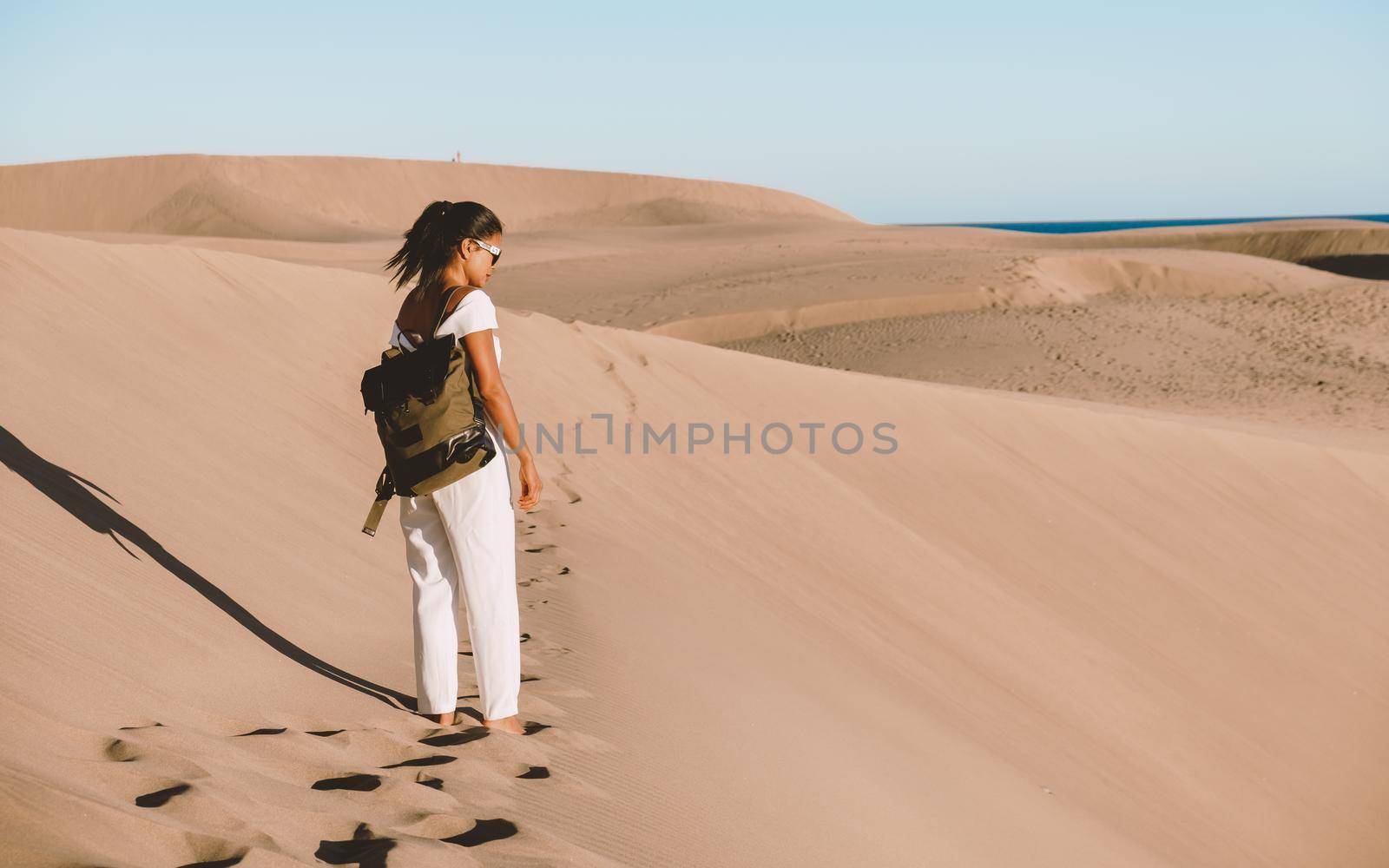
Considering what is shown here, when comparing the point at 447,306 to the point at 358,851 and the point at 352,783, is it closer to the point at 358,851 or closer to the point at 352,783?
the point at 352,783

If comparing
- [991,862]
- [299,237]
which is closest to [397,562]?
[991,862]

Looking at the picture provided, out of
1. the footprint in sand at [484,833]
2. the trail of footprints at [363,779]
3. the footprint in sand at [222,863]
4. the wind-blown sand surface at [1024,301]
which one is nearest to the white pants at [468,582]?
the trail of footprints at [363,779]

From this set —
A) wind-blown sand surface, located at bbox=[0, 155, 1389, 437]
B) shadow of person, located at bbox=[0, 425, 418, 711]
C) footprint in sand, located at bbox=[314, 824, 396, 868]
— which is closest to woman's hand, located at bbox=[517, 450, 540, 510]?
shadow of person, located at bbox=[0, 425, 418, 711]

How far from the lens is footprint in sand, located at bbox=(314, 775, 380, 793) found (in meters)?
2.58

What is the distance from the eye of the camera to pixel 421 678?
3197mm

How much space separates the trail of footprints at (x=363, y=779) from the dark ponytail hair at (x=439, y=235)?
1.17 m

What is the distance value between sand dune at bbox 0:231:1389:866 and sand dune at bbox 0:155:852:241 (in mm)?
39991

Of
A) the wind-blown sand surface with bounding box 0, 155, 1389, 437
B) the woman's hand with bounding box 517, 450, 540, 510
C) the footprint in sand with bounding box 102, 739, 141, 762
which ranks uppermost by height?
the wind-blown sand surface with bounding box 0, 155, 1389, 437

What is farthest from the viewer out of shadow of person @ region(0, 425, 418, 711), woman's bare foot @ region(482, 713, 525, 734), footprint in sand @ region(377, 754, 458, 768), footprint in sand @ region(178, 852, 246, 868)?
shadow of person @ region(0, 425, 418, 711)

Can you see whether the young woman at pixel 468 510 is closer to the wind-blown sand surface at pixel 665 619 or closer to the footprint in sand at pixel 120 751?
the wind-blown sand surface at pixel 665 619

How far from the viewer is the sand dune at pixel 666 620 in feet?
8.72

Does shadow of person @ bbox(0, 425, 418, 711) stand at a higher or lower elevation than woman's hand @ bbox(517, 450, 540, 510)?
lower

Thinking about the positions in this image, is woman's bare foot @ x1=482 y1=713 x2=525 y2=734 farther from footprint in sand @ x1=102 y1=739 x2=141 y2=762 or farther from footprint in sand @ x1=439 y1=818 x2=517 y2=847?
footprint in sand @ x1=102 y1=739 x2=141 y2=762

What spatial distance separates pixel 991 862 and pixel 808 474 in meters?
4.60
